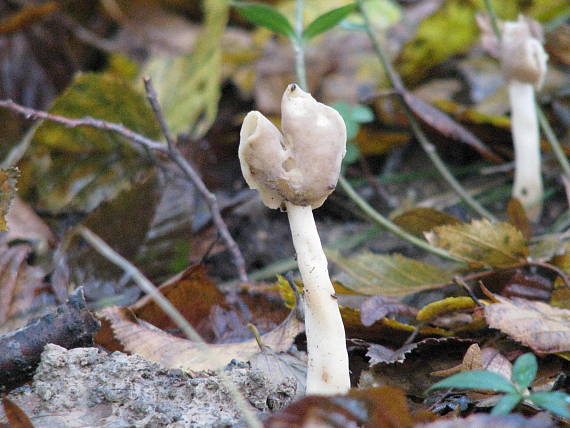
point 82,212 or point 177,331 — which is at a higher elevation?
point 82,212

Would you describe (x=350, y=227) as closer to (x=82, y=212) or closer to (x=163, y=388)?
(x=82, y=212)

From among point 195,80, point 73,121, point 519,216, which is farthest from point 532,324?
point 195,80

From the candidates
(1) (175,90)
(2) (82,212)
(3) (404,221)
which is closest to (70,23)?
(1) (175,90)

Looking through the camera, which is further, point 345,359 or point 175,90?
point 175,90

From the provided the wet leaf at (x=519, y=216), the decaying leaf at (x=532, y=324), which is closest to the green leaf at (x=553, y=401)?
the decaying leaf at (x=532, y=324)

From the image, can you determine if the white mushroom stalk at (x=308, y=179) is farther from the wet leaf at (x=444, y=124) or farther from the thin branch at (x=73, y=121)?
the wet leaf at (x=444, y=124)

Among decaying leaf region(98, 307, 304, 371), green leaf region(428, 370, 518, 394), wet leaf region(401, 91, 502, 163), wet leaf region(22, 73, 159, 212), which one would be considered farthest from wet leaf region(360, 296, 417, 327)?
wet leaf region(22, 73, 159, 212)
